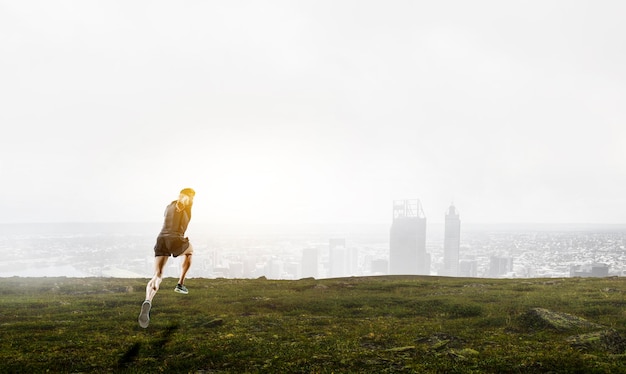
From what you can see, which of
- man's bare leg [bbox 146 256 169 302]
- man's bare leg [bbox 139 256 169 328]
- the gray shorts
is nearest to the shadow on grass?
man's bare leg [bbox 139 256 169 328]

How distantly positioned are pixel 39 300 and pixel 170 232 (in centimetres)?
2062

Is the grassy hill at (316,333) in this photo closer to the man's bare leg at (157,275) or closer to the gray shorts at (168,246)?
the man's bare leg at (157,275)

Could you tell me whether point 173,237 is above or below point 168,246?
above

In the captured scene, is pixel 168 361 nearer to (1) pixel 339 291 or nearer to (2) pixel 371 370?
(2) pixel 371 370

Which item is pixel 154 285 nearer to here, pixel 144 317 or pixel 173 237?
pixel 144 317

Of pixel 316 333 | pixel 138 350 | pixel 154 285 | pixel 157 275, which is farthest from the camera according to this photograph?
pixel 316 333

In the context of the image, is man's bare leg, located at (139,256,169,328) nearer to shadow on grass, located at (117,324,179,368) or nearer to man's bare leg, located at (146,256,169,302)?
man's bare leg, located at (146,256,169,302)

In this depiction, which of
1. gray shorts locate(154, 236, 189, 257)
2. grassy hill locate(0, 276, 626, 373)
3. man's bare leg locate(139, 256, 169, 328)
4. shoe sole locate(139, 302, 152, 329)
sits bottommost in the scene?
grassy hill locate(0, 276, 626, 373)

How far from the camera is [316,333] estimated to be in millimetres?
19344

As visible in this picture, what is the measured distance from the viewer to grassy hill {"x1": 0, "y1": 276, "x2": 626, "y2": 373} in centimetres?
1429

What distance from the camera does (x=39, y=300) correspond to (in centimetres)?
3067

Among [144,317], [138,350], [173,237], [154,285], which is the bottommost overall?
[138,350]

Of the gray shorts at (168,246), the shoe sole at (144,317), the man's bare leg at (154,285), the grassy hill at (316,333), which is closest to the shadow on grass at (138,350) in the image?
the grassy hill at (316,333)

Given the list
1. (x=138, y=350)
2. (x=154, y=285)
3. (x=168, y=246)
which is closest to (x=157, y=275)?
(x=154, y=285)
